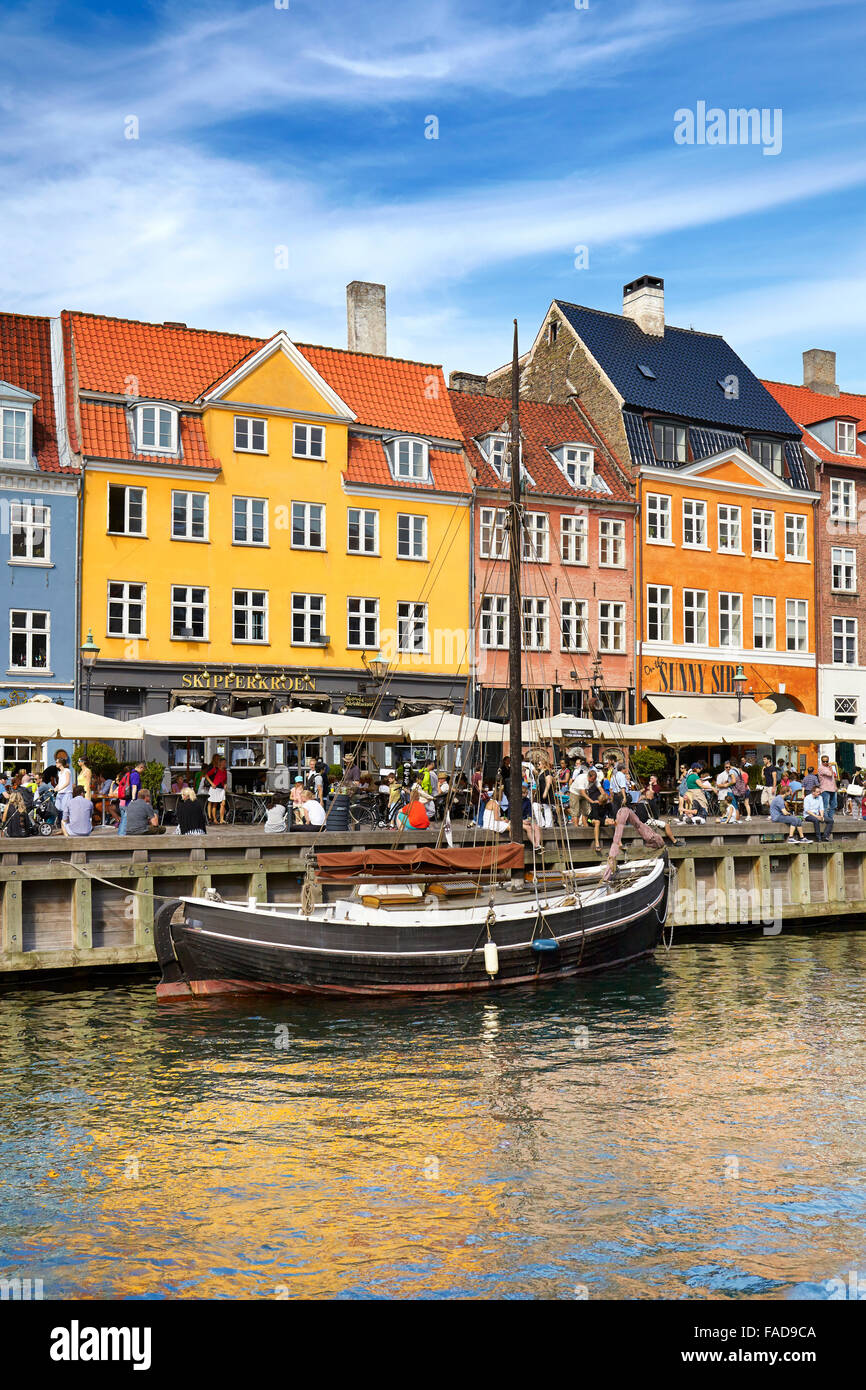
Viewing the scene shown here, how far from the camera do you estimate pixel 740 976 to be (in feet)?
77.0

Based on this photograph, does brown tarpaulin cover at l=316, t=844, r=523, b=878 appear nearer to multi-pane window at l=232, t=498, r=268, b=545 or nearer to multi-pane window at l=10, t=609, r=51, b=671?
multi-pane window at l=10, t=609, r=51, b=671

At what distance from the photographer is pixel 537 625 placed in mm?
45812

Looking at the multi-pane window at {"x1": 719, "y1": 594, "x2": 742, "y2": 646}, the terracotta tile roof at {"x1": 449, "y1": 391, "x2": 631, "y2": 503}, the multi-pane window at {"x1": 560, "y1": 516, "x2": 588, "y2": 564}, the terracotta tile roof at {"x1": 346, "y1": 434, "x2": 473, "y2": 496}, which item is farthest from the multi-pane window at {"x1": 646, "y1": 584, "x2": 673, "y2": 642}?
the terracotta tile roof at {"x1": 346, "y1": 434, "x2": 473, "y2": 496}

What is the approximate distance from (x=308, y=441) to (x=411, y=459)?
387 centimetres

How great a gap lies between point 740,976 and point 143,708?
67.3 ft

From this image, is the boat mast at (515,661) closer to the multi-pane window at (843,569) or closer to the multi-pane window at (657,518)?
the multi-pane window at (657,518)

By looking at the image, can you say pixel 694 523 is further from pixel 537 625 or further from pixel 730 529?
pixel 537 625

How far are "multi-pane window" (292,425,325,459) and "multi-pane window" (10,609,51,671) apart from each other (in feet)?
32.2

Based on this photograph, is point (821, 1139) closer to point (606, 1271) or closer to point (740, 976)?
point (606, 1271)

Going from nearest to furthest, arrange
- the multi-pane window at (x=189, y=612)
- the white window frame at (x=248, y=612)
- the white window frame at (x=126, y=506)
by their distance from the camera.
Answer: the white window frame at (x=126, y=506)
the multi-pane window at (x=189, y=612)
the white window frame at (x=248, y=612)

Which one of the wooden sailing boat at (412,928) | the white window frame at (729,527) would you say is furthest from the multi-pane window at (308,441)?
the wooden sailing boat at (412,928)

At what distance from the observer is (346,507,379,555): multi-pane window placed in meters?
42.7

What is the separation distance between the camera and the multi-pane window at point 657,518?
1923 inches

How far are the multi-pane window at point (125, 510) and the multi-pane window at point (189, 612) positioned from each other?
2080 mm
